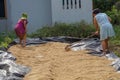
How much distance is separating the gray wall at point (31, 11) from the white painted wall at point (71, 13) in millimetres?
392

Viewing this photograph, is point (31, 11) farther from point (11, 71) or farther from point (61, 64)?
point (11, 71)

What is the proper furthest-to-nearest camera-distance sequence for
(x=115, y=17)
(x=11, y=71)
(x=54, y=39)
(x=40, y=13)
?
1. (x=115, y=17)
2. (x=40, y=13)
3. (x=54, y=39)
4. (x=11, y=71)

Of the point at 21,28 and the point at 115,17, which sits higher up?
the point at 21,28

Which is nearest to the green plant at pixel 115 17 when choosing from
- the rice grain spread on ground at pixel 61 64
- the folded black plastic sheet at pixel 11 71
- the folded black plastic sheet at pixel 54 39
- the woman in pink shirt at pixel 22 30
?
the folded black plastic sheet at pixel 54 39

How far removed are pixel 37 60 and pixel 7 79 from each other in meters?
2.98

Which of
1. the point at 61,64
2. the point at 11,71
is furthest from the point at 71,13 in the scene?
the point at 11,71

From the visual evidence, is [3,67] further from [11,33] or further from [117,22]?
[117,22]

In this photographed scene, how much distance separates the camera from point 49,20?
18.5 metres

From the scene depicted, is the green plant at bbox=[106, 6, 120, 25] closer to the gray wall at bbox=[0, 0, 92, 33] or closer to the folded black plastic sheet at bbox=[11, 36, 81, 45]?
the gray wall at bbox=[0, 0, 92, 33]

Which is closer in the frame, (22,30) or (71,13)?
(22,30)

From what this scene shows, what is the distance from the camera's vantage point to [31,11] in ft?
60.8

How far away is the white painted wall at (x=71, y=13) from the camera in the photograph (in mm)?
18181

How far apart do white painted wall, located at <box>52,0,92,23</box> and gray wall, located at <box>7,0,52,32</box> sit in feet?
1.29

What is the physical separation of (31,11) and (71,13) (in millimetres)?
1736
